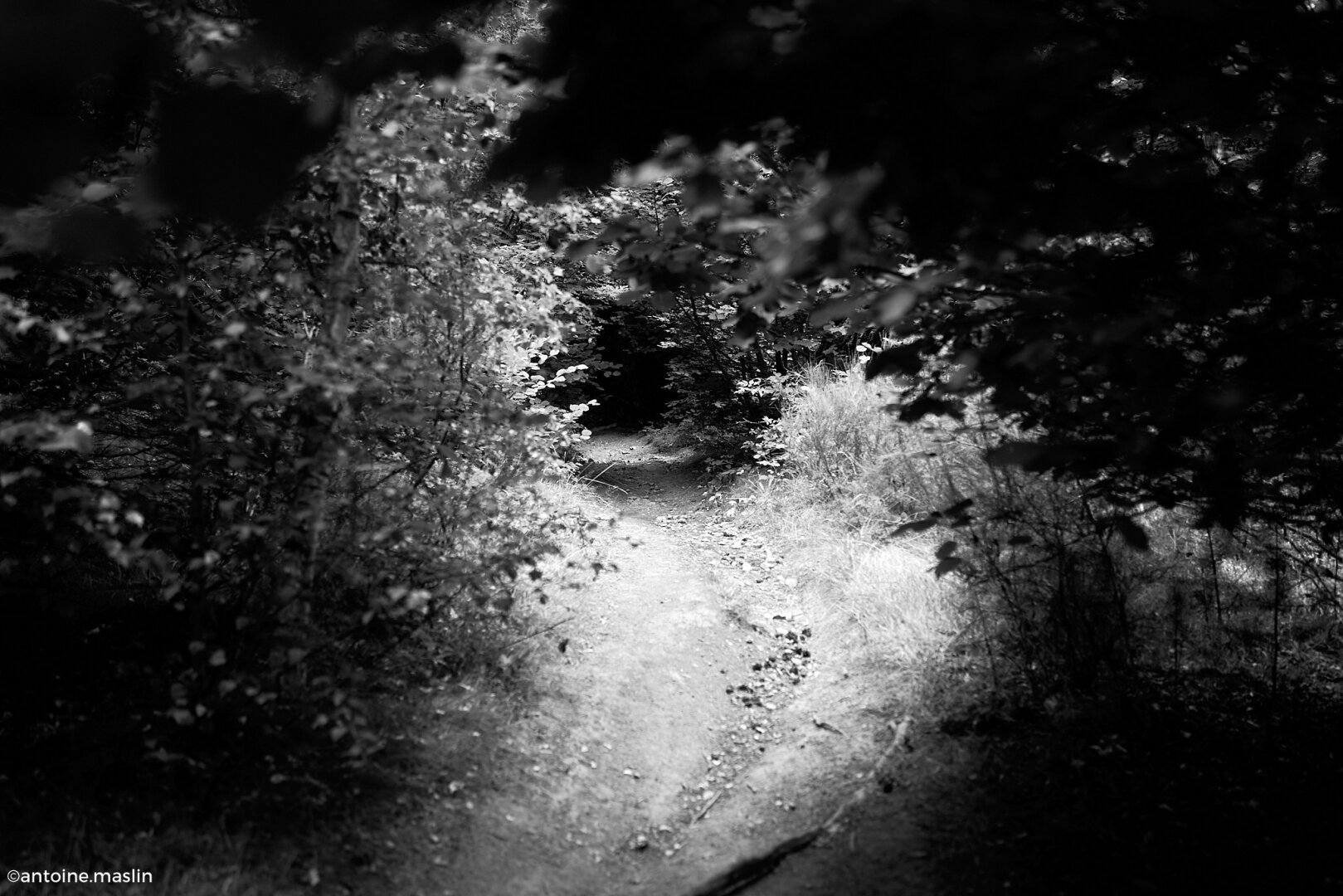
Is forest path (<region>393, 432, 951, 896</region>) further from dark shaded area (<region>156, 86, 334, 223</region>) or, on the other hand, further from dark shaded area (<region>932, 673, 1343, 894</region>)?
dark shaded area (<region>156, 86, 334, 223</region>)

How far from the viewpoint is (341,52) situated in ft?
3.71

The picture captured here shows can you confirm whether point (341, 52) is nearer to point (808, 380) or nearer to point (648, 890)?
point (648, 890)

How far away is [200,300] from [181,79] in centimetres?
200

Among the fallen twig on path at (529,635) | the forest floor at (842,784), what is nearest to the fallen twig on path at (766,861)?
the forest floor at (842,784)

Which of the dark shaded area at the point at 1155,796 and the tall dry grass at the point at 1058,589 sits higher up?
the tall dry grass at the point at 1058,589

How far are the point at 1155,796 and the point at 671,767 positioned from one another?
2083 millimetres

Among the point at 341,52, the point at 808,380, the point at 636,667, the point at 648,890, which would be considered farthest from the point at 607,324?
the point at 341,52

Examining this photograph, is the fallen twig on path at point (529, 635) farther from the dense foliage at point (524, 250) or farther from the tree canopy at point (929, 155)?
the tree canopy at point (929, 155)

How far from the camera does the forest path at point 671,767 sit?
2.88 metres

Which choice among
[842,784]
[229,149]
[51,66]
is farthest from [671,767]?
[51,66]

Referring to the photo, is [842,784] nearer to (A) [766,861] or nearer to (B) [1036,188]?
(A) [766,861]

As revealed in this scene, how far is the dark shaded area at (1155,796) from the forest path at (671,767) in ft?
1.10

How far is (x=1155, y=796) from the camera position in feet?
9.50

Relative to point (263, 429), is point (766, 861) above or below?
below
